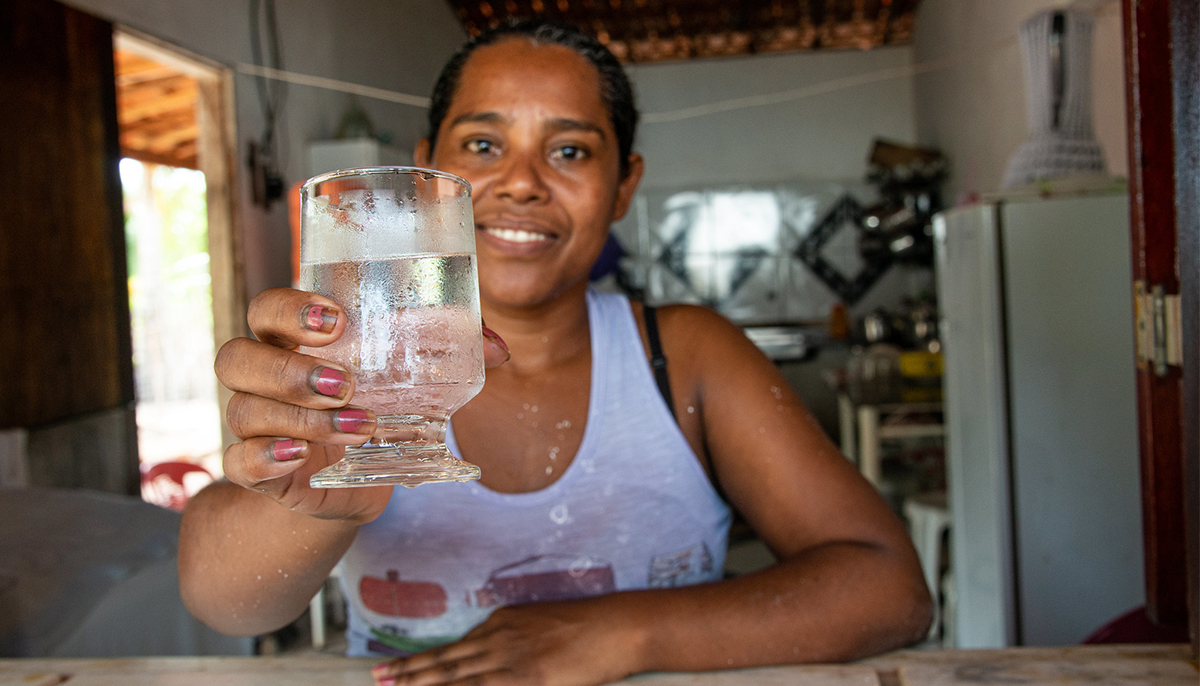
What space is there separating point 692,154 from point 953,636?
5.85 m

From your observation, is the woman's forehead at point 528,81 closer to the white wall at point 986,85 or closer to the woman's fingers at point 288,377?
the woman's fingers at point 288,377

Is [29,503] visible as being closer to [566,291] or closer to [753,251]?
[566,291]

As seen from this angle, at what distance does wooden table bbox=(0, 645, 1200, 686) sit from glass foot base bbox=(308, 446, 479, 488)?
32 cm

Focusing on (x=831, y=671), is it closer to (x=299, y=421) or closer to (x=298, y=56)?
(x=299, y=421)

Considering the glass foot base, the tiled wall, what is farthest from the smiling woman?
the tiled wall

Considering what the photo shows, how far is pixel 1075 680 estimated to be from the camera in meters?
0.83

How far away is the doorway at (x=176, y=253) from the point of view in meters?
3.79

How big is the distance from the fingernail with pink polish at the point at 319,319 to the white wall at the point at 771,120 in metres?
7.57

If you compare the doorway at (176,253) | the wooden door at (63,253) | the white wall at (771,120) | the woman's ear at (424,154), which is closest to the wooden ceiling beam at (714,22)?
the white wall at (771,120)

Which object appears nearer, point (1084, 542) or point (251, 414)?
point (251, 414)

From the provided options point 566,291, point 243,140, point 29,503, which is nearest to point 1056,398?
point 566,291

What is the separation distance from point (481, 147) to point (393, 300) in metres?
0.59

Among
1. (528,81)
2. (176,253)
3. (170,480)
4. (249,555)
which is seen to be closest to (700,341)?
(528,81)

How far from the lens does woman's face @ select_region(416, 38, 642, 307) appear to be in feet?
3.84
